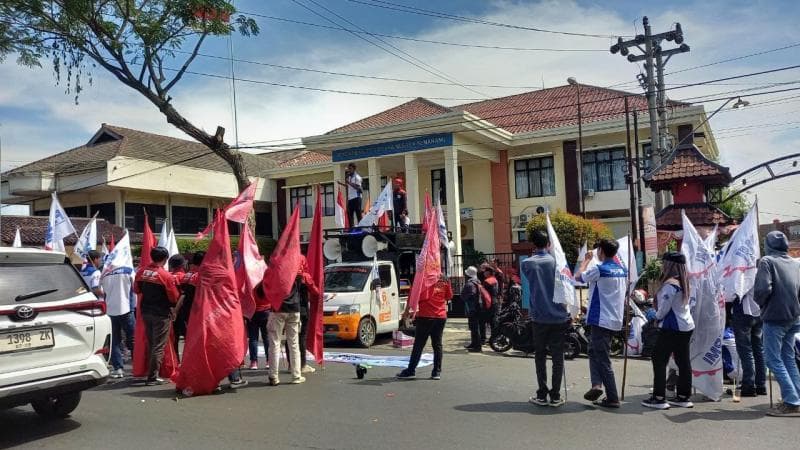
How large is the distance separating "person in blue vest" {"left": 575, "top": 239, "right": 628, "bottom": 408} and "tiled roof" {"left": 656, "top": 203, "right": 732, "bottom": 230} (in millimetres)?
8949

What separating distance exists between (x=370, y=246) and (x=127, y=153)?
71.7 feet

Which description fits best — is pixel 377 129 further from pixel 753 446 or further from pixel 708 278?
pixel 753 446

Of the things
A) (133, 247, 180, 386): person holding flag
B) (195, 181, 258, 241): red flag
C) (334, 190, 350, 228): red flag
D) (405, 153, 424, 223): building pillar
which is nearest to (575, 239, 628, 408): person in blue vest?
(195, 181, 258, 241): red flag

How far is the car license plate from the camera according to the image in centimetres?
523

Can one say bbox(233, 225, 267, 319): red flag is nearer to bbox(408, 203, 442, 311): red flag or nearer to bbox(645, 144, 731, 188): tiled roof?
bbox(408, 203, 442, 311): red flag

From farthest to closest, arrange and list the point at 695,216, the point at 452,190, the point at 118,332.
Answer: the point at 452,190
the point at 695,216
the point at 118,332

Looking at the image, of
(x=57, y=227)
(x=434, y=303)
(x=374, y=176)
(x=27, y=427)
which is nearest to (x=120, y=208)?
(x=374, y=176)

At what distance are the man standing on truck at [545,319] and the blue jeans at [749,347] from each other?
2128mm

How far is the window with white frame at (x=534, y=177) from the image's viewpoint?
28.7 meters

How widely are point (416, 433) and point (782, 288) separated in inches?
159

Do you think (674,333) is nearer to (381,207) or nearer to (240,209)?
(240,209)

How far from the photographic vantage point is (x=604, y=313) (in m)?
6.64

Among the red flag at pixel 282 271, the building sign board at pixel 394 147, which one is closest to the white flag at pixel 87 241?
the red flag at pixel 282 271

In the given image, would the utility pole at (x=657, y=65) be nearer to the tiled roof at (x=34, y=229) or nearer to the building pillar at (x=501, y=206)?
the building pillar at (x=501, y=206)
